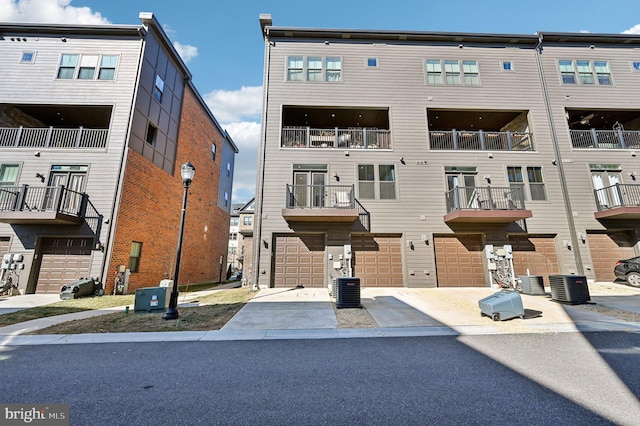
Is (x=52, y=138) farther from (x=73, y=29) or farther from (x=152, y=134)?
(x=73, y=29)

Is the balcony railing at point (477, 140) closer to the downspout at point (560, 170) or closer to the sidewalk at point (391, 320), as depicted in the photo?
the downspout at point (560, 170)

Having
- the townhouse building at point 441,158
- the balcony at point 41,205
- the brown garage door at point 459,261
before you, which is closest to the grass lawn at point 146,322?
the townhouse building at point 441,158

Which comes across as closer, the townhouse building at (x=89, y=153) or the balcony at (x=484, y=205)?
the balcony at (x=484, y=205)

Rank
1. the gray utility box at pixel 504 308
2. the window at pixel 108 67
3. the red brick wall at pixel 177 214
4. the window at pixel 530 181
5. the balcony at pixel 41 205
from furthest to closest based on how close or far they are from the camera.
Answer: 1. the window at pixel 108 67
2. the window at pixel 530 181
3. the red brick wall at pixel 177 214
4. the balcony at pixel 41 205
5. the gray utility box at pixel 504 308

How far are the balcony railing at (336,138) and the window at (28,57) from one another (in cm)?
1360

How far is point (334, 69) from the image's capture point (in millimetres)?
14656

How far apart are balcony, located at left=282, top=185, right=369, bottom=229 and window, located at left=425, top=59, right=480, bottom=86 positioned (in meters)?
8.46

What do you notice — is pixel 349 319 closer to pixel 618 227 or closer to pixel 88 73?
pixel 618 227

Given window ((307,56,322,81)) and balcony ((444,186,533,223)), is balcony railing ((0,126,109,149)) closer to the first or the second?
window ((307,56,322,81))

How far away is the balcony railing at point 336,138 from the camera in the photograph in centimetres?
1384

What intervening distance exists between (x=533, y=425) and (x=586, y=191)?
1617 centimetres

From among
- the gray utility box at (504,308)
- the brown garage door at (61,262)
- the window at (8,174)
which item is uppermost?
the window at (8,174)

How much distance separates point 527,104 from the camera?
14602mm

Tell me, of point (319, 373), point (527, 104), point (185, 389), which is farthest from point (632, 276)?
point (185, 389)
